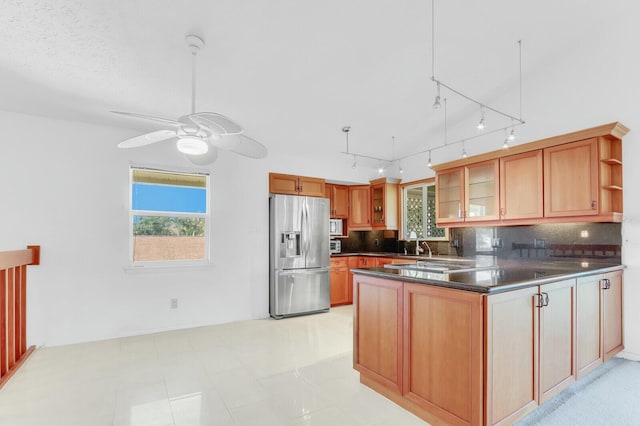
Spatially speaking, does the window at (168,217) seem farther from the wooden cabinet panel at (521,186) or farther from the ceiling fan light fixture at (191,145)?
the wooden cabinet panel at (521,186)

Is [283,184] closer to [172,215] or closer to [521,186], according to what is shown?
[172,215]

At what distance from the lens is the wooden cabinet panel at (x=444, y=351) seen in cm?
182

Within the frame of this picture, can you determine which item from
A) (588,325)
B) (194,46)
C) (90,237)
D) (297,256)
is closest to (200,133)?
(194,46)

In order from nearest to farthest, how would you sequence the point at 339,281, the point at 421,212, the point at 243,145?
the point at 243,145 → the point at 339,281 → the point at 421,212

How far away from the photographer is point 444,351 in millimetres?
1986

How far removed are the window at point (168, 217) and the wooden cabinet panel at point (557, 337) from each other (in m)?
3.80

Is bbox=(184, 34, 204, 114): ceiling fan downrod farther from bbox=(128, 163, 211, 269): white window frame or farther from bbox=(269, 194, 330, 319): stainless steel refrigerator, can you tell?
bbox=(269, 194, 330, 319): stainless steel refrigerator

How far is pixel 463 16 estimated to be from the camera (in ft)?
9.72

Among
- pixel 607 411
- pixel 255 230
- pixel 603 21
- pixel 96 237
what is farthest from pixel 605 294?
pixel 96 237

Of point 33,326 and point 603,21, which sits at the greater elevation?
point 603,21

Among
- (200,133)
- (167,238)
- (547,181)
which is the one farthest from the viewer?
(167,238)

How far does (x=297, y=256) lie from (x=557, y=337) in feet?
10.6

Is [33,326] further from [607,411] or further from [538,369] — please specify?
[607,411]

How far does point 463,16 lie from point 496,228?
8.72 ft
